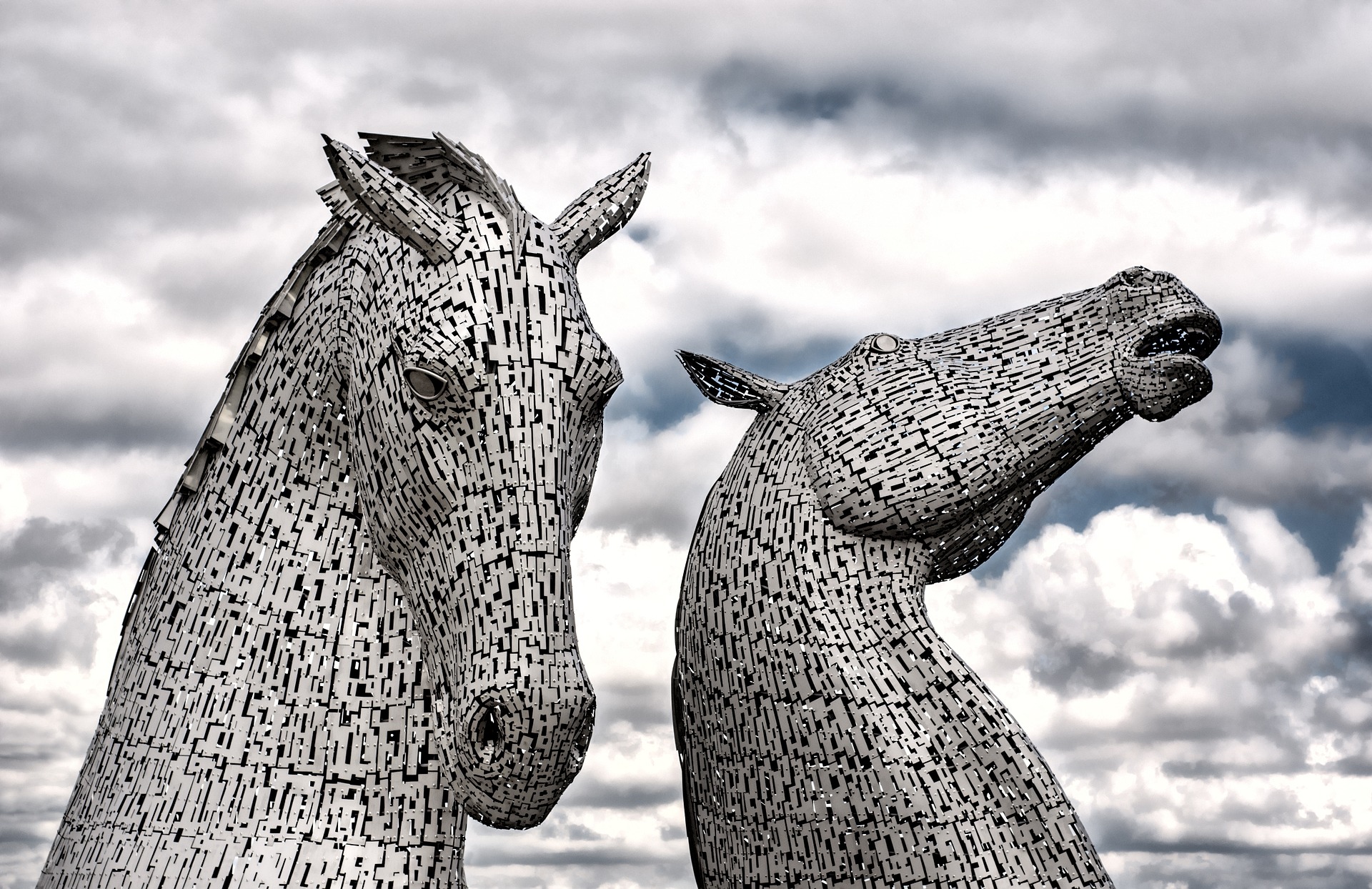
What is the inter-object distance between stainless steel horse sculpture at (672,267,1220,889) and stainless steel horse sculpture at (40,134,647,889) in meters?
1.04

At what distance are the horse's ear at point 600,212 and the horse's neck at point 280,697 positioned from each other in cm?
45

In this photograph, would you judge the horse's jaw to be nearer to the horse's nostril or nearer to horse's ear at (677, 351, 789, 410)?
the horse's nostril

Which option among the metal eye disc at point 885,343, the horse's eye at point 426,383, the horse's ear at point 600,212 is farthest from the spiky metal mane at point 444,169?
the metal eye disc at point 885,343

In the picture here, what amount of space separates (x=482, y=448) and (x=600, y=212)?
0.65 m

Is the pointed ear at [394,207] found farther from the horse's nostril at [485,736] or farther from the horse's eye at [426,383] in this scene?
the horse's nostril at [485,736]

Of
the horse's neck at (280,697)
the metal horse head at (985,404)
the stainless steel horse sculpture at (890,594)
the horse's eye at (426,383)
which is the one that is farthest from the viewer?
the metal horse head at (985,404)

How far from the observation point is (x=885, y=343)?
3.75 meters

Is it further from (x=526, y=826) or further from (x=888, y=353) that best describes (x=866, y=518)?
(x=526, y=826)

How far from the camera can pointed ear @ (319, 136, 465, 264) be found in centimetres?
241

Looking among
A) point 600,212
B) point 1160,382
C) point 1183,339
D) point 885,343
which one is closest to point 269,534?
point 600,212

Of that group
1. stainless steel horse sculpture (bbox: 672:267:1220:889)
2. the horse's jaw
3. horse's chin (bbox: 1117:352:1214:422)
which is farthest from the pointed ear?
horse's chin (bbox: 1117:352:1214:422)

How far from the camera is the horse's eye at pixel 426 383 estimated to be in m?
2.27

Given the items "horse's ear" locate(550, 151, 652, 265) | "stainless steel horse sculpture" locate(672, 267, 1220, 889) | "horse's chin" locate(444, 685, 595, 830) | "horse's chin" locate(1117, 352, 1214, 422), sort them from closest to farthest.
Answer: "horse's chin" locate(444, 685, 595, 830)
"horse's ear" locate(550, 151, 652, 265)
"stainless steel horse sculpture" locate(672, 267, 1220, 889)
"horse's chin" locate(1117, 352, 1214, 422)

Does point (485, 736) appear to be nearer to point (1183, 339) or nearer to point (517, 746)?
point (517, 746)
